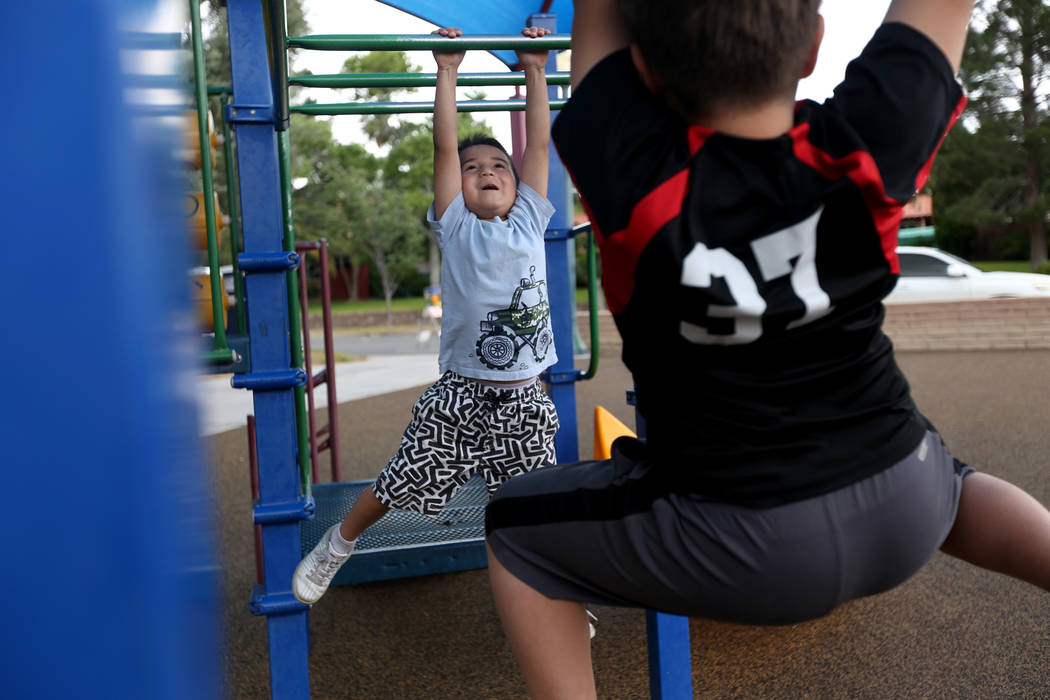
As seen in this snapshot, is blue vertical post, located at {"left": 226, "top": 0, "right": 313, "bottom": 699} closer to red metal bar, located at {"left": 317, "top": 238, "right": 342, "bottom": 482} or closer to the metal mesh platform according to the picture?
the metal mesh platform

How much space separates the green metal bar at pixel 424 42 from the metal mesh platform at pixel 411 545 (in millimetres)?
1572

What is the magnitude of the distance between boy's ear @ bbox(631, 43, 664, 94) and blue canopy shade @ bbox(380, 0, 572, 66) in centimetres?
199

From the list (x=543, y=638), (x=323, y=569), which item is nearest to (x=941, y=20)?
(x=543, y=638)

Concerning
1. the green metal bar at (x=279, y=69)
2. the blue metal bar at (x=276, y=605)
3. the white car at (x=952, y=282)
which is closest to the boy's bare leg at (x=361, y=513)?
the blue metal bar at (x=276, y=605)

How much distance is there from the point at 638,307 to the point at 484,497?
2729 mm

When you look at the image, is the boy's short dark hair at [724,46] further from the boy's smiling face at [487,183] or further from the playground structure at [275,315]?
the boy's smiling face at [487,183]

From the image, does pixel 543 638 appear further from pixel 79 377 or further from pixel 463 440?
pixel 463 440

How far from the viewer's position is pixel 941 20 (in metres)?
1.03

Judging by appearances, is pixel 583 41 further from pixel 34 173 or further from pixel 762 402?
pixel 34 173

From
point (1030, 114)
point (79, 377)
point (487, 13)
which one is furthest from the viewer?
point (1030, 114)

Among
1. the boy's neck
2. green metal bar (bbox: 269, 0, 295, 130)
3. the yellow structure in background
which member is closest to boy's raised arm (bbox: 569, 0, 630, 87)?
the boy's neck

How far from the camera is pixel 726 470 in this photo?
3.23 ft

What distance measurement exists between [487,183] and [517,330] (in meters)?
0.50

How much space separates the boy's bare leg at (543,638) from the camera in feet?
3.76
